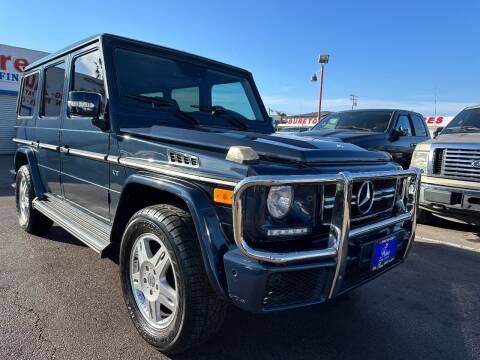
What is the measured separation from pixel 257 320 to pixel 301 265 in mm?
1139

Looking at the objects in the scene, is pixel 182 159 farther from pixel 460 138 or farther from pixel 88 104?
pixel 460 138

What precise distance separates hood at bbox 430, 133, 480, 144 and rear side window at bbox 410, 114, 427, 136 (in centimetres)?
292

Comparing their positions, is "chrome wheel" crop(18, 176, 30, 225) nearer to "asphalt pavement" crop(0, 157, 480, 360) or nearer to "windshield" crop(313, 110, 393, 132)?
"asphalt pavement" crop(0, 157, 480, 360)

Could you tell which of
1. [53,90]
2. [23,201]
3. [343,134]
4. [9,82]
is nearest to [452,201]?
[343,134]

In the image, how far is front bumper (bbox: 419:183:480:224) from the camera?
497 centimetres

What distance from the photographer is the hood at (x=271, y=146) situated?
7.55ft

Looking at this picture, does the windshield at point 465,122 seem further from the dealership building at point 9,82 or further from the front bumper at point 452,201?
the dealership building at point 9,82

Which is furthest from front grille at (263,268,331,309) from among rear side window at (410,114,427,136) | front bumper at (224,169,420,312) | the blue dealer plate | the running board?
rear side window at (410,114,427,136)

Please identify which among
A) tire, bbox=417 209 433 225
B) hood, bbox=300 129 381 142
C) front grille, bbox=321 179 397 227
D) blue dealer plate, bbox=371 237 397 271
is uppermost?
hood, bbox=300 129 381 142

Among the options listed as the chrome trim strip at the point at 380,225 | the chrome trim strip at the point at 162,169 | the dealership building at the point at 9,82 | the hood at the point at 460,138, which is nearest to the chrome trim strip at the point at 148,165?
the chrome trim strip at the point at 162,169

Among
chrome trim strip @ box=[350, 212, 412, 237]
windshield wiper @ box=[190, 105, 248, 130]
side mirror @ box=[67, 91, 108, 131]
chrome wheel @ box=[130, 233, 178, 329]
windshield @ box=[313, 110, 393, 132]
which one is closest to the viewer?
chrome trim strip @ box=[350, 212, 412, 237]

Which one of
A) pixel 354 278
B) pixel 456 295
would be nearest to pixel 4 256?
pixel 354 278

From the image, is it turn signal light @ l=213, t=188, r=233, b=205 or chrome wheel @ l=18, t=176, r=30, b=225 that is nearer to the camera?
turn signal light @ l=213, t=188, r=233, b=205

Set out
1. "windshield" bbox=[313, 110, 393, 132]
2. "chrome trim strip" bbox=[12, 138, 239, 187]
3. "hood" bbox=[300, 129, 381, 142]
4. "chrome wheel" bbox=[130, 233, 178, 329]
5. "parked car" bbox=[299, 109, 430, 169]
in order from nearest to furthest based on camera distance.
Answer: "chrome trim strip" bbox=[12, 138, 239, 187] < "chrome wheel" bbox=[130, 233, 178, 329] < "hood" bbox=[300, 129, 381, 142] < "parked car" bbox=[299, 109, 430, 169] < "windshield" bbox=[313, 110, 393, 132]
